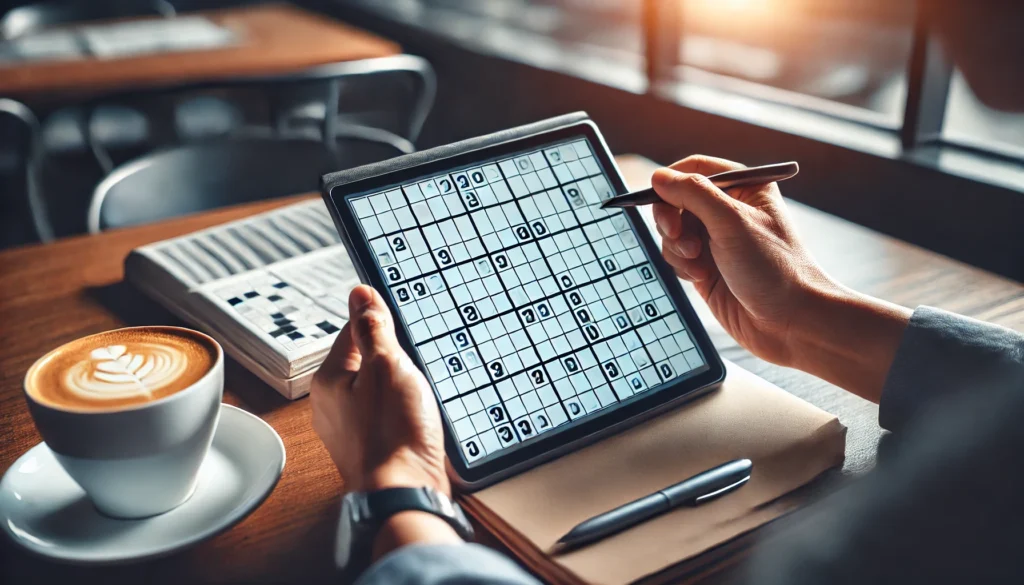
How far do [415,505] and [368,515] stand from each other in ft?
0.10

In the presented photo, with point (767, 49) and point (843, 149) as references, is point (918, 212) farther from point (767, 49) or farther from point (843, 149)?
point (767, 49)

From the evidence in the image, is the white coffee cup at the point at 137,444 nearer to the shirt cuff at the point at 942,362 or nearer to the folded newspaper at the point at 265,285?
the folded newspaper at the point at 265,285

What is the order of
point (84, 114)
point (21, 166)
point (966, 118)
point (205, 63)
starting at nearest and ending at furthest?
point (966, 118) → point (84, 114) → point (21, 166) → point (205, 63)

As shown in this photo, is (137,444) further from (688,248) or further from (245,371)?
(688,248)

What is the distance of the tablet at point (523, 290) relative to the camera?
615 mm

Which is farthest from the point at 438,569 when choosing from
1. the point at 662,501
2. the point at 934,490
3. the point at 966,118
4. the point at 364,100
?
the point at 364,100

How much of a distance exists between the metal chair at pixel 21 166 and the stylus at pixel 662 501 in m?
1.55

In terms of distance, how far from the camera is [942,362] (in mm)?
632

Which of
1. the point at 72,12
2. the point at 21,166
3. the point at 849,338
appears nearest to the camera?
the point at 849,338

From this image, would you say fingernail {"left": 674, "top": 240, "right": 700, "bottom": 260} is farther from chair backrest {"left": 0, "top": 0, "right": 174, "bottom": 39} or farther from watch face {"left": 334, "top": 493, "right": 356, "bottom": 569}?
chair backrest {"left": 0, "top": 0, "right": 174, "bottom": 39}

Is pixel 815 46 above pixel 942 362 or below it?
below

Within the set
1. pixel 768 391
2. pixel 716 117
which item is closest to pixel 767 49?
pixel 716 117

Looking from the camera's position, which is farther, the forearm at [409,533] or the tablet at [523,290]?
the tablet at [523,290]

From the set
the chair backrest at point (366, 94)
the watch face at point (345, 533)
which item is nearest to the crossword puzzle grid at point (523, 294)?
the watch face at point (345, 533)
